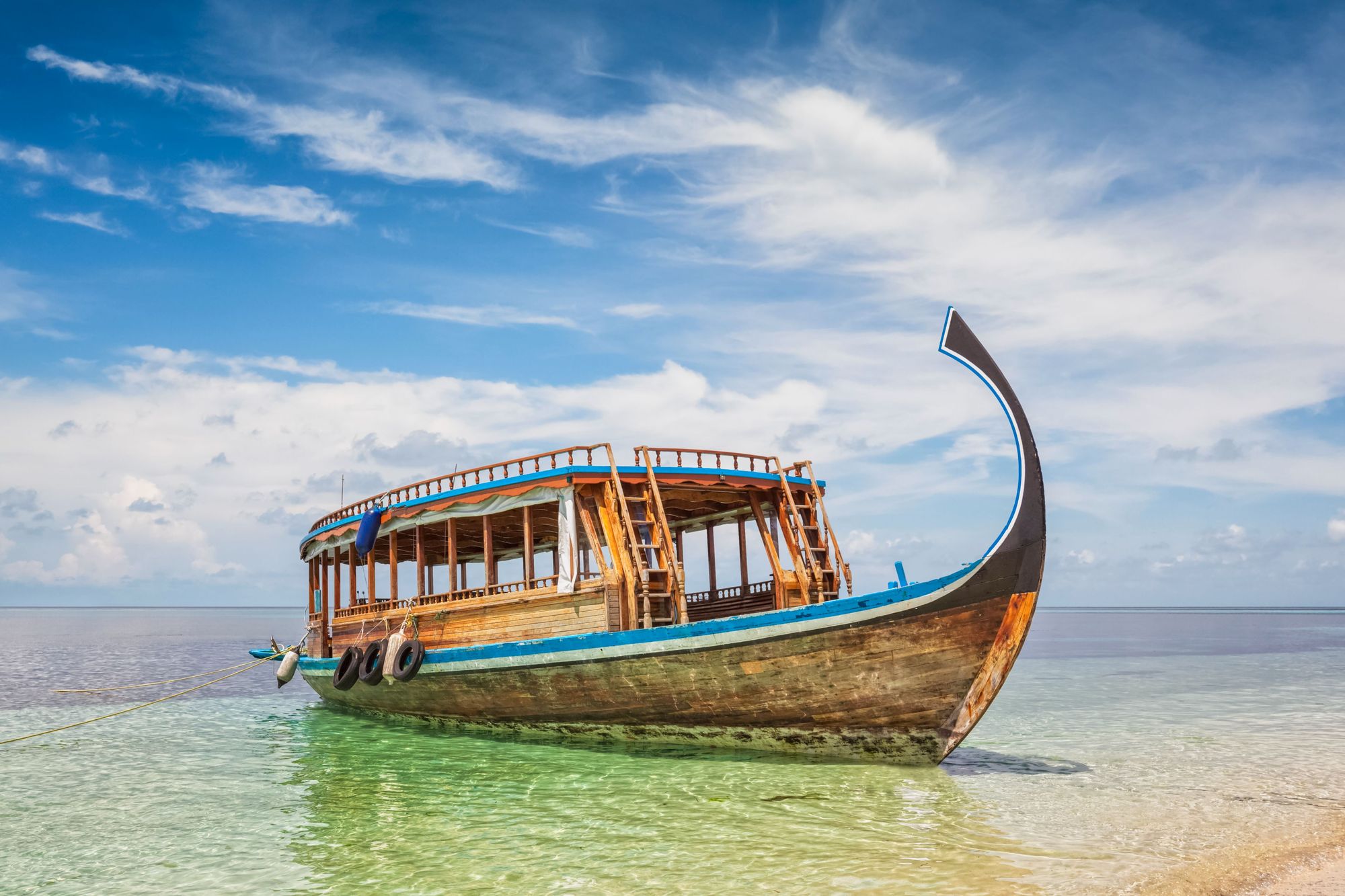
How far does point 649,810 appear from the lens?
9.36 meters

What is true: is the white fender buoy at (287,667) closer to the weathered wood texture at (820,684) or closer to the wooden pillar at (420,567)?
the wooden pillar at (420,567)

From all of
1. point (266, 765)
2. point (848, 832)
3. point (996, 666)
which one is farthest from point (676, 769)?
point (266, 765)

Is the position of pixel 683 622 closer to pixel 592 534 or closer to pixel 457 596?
pixel 592 534

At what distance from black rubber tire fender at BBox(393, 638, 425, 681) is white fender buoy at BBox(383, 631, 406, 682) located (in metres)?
0.02

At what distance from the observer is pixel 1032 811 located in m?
9.22

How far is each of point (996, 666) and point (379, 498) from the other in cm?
1097

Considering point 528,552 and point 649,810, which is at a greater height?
point 528,552

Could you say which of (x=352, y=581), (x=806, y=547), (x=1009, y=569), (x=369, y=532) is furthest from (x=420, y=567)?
(x=1009, y=569)

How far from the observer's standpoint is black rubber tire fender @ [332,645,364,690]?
15.8m

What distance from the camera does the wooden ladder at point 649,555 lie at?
1248cm

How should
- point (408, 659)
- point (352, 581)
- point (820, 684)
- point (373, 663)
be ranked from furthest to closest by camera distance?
point (352, 581) < point (373, 663) < point (408, 659) < point (820, 684)

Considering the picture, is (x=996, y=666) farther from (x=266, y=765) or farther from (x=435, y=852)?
(x=266, y=765)

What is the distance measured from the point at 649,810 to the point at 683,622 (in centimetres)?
333

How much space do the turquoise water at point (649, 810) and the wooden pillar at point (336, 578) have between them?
255 centimetres
